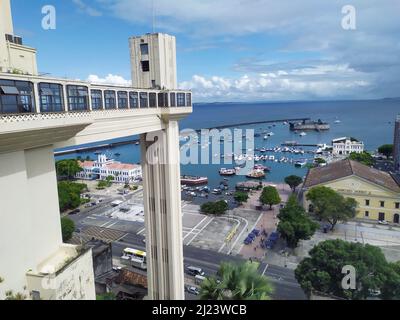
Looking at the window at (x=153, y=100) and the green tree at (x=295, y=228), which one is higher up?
the window at (x=153, y=100)

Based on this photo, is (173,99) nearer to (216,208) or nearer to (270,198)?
(216,208)

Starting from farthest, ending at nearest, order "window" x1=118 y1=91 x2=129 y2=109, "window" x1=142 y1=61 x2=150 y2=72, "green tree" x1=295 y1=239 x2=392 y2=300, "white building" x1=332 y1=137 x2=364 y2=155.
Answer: "white building" x1=332 y1=137 x2=364 y2=155 < "green tree" x1=295 y1=239 x2=392 y2=300 < "window" x1=142 y1=61 x2=150 y2=72 < "window" x1=118 y1=91 x2=129 y2=109

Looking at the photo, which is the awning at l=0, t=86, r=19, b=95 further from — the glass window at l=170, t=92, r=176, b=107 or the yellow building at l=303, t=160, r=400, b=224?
the yellow building at l=303, t=160, r=400, b=224

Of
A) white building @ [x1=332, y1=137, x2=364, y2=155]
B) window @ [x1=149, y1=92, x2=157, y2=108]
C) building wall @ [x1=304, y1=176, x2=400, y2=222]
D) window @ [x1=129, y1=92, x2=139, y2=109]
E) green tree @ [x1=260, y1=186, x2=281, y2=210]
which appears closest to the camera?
window @ [x1=129, y1=92, x2=139, y2=109]

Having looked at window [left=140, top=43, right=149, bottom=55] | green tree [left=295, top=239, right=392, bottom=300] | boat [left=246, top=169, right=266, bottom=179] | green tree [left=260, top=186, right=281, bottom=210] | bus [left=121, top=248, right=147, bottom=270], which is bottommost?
bus [left=121, top=248, right=147, bottom=270]

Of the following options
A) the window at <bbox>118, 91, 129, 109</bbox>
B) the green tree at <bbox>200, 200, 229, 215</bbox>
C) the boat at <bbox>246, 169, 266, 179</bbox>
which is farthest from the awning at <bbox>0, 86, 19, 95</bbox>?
the boat at <bbox>246, 169, 266, 179</bbox>

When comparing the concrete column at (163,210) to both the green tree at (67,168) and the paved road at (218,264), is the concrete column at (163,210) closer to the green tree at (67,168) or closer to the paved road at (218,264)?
the paved road at (218,264)

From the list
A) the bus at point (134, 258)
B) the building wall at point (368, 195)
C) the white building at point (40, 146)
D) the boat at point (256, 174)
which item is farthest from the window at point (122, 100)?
the boat at point (256, 174)

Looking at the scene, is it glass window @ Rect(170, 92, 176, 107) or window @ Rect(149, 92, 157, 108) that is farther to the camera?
glass window @ Rect(170, 92, 176, 107)
